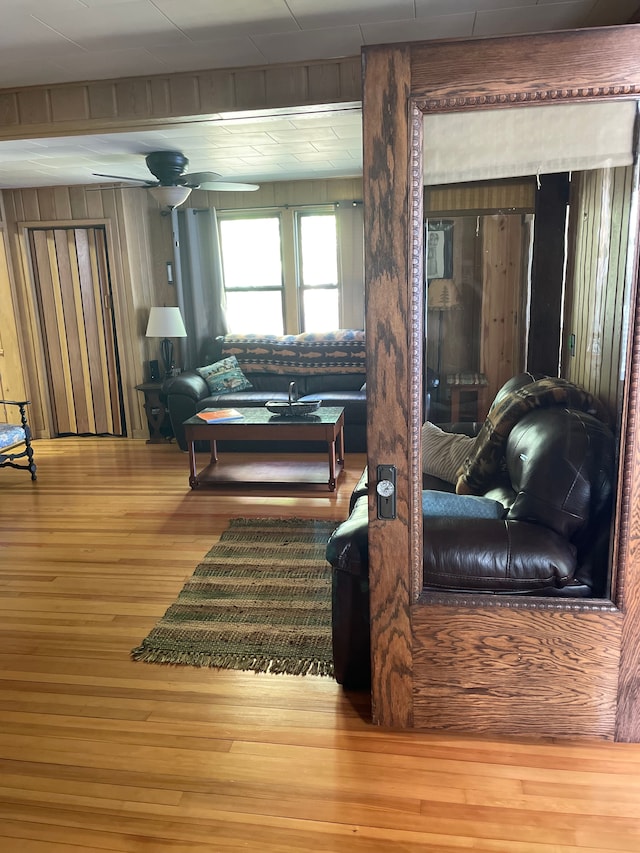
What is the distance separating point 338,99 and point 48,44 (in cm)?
132

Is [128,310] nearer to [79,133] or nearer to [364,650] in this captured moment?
[79,133]

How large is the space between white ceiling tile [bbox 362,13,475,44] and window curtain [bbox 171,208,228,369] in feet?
12.4

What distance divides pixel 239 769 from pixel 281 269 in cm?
530

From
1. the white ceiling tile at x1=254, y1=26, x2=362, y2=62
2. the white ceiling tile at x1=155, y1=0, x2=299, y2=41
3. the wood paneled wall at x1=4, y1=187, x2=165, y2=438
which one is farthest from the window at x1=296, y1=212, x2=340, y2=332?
the white ceiling tile at x1=155, y1=0, x2=299, y2=41

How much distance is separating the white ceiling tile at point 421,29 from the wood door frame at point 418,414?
120 centimetres

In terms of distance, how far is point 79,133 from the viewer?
11.1 feet

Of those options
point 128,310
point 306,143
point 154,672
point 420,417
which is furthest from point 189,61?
point 128,310

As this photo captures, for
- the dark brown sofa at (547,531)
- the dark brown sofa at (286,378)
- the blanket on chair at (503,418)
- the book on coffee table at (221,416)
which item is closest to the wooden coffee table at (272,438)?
the book on coffee table at (221,416)

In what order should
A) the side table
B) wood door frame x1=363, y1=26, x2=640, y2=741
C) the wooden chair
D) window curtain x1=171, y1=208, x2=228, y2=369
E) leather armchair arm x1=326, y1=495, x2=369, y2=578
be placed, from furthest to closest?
window curtain x1=171, y1=208, x2=228, y2=369 → the side table → the wooden chair → leather armchair arm x1=326, y1=495, x2=369, y2=578 → wood door frame x1=363, y1=26, x2=640, y2=741

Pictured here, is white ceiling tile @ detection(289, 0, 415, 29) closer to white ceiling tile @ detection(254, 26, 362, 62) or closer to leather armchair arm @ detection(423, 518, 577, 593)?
white ceiling tile @ detection(254, 26, 362, 62)

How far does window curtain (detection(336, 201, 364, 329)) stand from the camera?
6176 millimetres

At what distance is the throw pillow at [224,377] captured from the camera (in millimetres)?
6117

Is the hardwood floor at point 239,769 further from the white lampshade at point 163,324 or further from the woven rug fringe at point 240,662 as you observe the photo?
the white lampshade at point 163,324

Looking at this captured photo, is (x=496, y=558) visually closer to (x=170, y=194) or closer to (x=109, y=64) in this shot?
(x=109, y=64)
